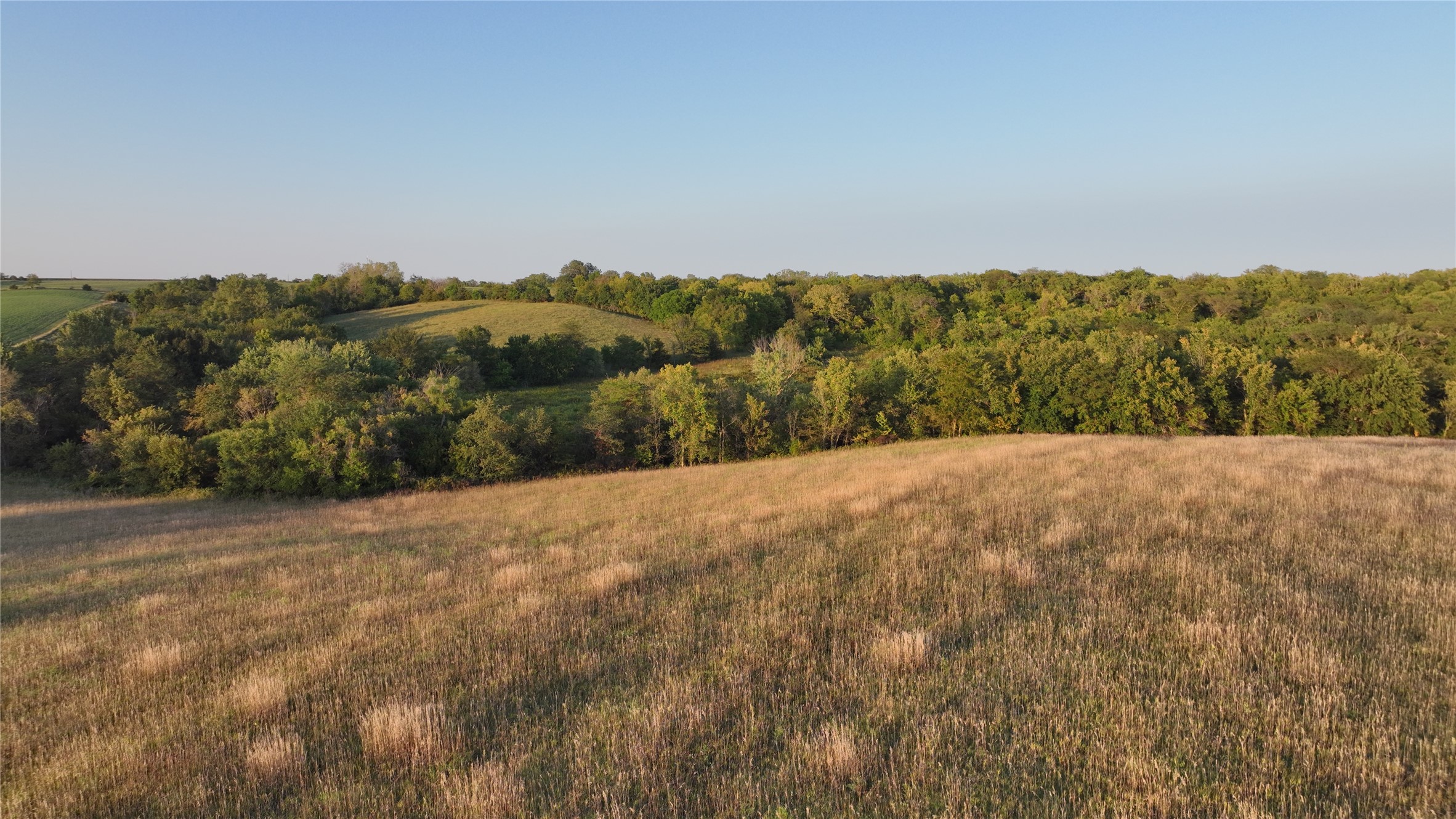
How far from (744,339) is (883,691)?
9161 centimetres

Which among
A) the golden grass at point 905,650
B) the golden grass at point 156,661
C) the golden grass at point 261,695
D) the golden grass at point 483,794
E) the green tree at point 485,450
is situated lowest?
the green tree at point 485,450

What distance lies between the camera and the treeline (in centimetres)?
3303

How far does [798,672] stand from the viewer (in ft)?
18.6

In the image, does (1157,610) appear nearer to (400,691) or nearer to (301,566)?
(400,691)

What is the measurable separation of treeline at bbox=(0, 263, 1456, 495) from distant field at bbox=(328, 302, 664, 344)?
21.7 ft

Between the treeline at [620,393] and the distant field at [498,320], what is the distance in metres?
6.60

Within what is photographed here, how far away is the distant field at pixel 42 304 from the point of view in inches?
2410

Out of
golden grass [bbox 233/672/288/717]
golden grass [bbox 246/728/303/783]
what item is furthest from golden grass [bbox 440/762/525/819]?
golden grass [bbox 233/672/288/717]

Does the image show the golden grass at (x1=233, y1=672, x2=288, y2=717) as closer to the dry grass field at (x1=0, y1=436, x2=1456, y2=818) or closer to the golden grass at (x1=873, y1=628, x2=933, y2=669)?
the dry grass field at (x1=0, y1=436, x2=1456, y2=818)

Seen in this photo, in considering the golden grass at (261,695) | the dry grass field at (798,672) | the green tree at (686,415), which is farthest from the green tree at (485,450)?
the golden grass at (261,695)

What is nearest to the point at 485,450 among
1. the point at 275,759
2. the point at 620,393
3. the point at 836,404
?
the point at 620,393

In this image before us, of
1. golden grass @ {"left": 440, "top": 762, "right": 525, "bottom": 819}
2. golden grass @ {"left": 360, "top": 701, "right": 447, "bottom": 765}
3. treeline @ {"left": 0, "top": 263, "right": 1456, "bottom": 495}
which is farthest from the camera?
treeline @ {"left": 0, "top": 263, "right": 1456, "bottom": 495}

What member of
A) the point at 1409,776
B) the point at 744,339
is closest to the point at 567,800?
the point at 1409,776

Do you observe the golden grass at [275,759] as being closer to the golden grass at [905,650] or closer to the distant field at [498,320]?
the golden grass at [905,650]
